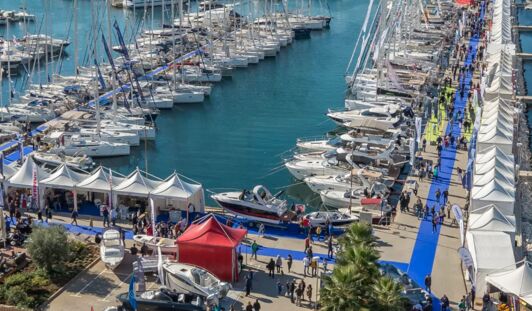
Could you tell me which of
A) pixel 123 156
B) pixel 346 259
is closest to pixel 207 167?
pixel 123 156

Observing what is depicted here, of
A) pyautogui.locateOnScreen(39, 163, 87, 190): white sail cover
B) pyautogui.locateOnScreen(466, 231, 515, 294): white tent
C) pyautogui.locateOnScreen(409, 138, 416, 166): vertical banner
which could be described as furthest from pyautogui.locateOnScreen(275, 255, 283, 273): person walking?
pyautogui.locateOnScreen(409, 138, 416, 166): vertical banner

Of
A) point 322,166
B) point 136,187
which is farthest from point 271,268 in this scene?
point 322,166

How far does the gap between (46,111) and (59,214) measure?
25.6 m

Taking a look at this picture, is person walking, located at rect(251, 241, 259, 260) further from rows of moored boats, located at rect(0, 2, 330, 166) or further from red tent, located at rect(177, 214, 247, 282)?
rows of moored boats, located at rect(0, 2, 330, 166)

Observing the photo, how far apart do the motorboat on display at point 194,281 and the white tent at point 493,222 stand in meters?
13.2

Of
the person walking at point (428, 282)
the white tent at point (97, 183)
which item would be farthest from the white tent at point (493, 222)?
the white tent at point (97, 183)

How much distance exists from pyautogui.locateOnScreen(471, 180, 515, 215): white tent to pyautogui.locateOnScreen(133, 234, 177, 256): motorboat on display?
51.6 feet

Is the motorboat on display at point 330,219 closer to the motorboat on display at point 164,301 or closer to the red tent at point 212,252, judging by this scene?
the red tent at point 212,252

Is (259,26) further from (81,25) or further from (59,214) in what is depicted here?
(59,214)

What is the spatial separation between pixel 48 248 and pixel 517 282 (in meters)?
20.7

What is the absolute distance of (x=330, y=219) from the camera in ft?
163

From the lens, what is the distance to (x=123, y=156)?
68250 millimetres

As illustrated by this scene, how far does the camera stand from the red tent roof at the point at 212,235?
41.8 meters

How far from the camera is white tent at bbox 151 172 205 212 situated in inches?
1935
